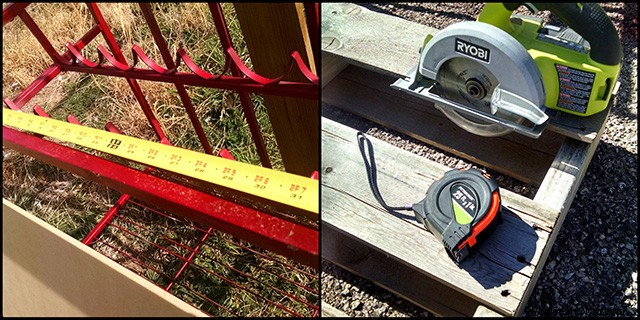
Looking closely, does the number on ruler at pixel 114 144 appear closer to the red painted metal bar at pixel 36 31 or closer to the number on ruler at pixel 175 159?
the number on ruler at pixel 175 159

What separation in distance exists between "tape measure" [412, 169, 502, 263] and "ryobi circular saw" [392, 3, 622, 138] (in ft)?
0.90

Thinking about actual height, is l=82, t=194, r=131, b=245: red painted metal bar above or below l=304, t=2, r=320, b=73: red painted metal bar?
below

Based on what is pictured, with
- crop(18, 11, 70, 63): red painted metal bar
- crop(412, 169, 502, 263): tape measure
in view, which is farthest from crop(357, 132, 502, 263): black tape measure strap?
crop(18, 11, 70, 63): red painted metal bar

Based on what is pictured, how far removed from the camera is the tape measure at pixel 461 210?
4.66ft

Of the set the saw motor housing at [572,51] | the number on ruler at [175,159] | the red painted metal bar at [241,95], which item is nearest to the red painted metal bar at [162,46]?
the red painted metal bar at [241,95]

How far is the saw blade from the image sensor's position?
5.46 feet

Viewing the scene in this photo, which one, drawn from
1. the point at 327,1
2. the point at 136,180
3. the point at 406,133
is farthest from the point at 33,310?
the point at 327,1

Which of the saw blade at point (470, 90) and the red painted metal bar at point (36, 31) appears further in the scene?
the red painted metal bar at point (36, 31)

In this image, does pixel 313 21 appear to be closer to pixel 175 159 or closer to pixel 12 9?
pixel 175 159

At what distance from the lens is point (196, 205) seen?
1.14 m

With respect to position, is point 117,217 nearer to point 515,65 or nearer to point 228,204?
point 228,204

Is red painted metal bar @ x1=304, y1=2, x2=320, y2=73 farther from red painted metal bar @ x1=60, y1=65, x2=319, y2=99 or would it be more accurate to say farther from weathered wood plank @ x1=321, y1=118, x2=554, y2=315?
weathered wood plank @ x1=321, y1=118, x2=554, y2=315

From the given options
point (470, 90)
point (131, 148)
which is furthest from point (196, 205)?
point (470, 90)

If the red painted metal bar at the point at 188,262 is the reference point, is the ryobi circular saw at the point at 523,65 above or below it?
above
